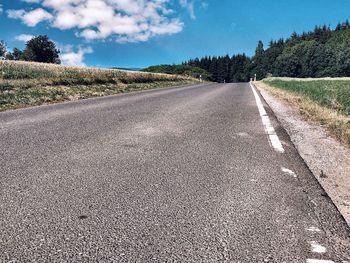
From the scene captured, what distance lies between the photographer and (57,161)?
475 centimetres

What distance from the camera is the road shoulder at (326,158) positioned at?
3.70m

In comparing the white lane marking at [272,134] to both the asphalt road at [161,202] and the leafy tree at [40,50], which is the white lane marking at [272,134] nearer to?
the asphalt road at [161,202]

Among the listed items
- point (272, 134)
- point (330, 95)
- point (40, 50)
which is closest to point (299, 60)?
point (40, 50)

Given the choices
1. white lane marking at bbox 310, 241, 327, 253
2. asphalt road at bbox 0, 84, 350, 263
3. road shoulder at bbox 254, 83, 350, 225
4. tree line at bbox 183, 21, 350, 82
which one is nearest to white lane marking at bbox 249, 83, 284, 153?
asphalt road at bbox 0, 84, 350, 263

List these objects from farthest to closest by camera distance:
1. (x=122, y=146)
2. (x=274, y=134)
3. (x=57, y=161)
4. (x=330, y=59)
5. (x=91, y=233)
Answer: (x=330, y=59), (x=274, y=134), (x=122, y=146), (x=57, y=161), (x=91, y=233)

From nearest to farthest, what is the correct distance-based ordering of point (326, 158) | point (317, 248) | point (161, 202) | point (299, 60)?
point (317, 248), point (161, 202), point (326, 158), point (299, 60)


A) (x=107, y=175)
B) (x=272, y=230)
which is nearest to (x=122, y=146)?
(x=107, y=175)

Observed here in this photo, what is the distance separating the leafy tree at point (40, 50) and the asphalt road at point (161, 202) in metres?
124

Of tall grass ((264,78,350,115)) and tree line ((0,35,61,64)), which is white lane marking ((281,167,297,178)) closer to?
tall grass ((264,78,350,115))

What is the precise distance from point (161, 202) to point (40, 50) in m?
129

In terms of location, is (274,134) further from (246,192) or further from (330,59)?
(330,59)

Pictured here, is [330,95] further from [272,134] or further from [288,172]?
[288,172]

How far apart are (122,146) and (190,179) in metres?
1.94

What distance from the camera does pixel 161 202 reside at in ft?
11.0
